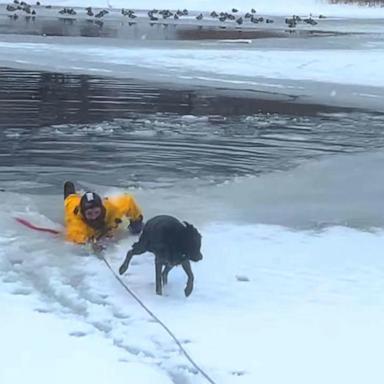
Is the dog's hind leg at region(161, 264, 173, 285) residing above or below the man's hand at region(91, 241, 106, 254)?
above

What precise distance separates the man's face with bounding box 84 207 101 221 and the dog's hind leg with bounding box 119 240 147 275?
0.65m

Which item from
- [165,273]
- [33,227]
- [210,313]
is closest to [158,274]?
[165,273]

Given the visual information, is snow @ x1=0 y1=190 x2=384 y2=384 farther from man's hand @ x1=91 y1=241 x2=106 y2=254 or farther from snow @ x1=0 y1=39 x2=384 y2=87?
snow @ x1=0 y1=39 x2=384 y2=87

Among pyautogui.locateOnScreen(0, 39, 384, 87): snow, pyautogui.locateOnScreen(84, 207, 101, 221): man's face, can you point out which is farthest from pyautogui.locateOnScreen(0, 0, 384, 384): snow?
pyautogui.locateOnScreen(0, 39, 384, 87): snow

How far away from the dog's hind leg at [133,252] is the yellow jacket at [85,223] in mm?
739

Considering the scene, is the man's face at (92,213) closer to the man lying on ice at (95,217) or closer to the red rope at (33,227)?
the man lying on ice at (95,217)

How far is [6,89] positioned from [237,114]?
14.2 ft

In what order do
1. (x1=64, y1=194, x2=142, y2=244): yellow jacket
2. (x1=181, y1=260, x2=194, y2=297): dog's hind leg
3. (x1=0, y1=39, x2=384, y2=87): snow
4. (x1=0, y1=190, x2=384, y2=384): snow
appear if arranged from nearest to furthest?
(x1=0, y1=190, x2=384, y2=384): snow < (x1=181, y1=260, x2=194, y2=297): dog's hind leg < (x1=64, y1=194, x2=142, y2=244): yellow jacket < (x1=0, y1=39, x2=384, y2=87): snow

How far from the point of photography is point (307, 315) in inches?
203

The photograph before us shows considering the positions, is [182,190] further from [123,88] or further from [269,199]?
[123,88]

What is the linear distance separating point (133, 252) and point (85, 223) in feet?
3.03

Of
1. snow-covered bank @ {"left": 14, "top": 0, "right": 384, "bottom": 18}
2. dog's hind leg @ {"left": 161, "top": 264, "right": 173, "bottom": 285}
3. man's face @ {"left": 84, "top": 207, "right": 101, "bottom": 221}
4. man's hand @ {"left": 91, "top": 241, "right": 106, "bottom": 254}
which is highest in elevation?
snow-covered bank @ {"left": 14, "top": 0, "right": 384, "bottom": 18}

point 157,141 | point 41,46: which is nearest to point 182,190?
point 157,141

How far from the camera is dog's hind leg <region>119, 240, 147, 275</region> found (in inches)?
214
